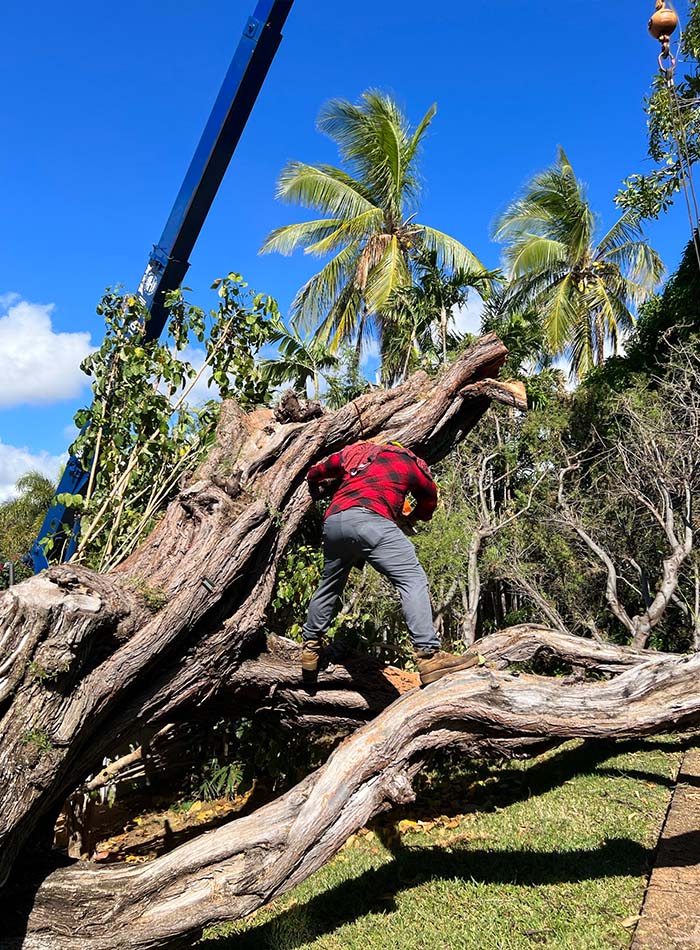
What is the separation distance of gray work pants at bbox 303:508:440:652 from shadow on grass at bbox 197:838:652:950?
148 cm

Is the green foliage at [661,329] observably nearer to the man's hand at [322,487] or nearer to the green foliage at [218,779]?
the man's hand at [322,487]

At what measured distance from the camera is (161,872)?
3.41 m

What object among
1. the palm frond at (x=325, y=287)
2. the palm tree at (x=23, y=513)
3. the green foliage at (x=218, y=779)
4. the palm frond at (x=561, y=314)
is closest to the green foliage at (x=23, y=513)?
the palm tree at (x=23, y=513)

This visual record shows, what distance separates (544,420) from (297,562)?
9481 millimetres

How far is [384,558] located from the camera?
4.27m

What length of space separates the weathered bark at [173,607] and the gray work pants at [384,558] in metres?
A: 0.42

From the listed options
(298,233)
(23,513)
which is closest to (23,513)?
(23,513)

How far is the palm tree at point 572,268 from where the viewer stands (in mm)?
21906

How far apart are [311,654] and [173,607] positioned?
3.57ft

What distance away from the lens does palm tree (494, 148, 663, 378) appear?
21.9 meters

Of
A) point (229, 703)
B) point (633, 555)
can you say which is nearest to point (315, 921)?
point (229, 703)

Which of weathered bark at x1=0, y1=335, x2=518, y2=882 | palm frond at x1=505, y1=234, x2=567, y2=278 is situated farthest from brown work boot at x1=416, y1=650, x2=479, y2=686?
palm frond at x1=505, y1=234, x2=567, y2=278

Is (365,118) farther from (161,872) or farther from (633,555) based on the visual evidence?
(161,872)

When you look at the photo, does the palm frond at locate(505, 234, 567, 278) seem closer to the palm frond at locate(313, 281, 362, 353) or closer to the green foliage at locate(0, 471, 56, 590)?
the palm frond at locate(313, 281, 362, 353)
